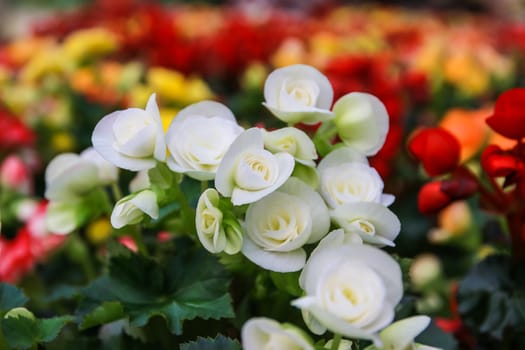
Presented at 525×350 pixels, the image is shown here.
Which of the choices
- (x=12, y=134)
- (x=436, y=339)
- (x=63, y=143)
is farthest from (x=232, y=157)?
(x=63, y=143)

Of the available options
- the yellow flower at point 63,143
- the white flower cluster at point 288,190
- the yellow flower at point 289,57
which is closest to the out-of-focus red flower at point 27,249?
the white flower cluster at point 288,190

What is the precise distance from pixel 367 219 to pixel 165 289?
24 cm

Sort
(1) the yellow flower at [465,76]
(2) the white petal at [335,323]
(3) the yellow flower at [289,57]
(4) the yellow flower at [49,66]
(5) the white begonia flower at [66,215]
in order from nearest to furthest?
(2) the white petal at [335,323], (5) the white begonia flower at [66,215], (4) the yellow flower at [49,66], (1) the yellow flower at [465,76], (3) the yellow flower at [289,57]

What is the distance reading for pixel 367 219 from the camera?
67 centimetres

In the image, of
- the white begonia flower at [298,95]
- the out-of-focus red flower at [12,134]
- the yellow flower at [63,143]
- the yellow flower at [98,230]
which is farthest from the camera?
the yellow flower at [63,143]

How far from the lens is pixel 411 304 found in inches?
34.0

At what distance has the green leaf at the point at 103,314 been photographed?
2.40 ft

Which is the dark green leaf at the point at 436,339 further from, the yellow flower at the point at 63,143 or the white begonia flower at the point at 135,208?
the yellow flower at the point at 63,143

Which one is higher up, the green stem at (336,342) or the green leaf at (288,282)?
the green stem at (336,342)

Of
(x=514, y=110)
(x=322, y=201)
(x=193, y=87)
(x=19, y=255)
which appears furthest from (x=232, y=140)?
(x=193, y=87)

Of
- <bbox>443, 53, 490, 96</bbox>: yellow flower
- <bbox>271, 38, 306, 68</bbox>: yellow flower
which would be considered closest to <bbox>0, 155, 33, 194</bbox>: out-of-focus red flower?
<bbox>271, 38, 306, 68</bbox>: yellow flower

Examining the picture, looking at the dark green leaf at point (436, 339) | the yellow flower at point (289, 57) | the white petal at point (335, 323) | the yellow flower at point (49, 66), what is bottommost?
the yellow flower at point (289, 57)

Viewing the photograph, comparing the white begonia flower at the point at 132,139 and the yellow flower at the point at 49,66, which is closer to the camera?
the white begonia flower at the point at 132,139

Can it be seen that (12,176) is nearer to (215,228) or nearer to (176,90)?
(176,90)
